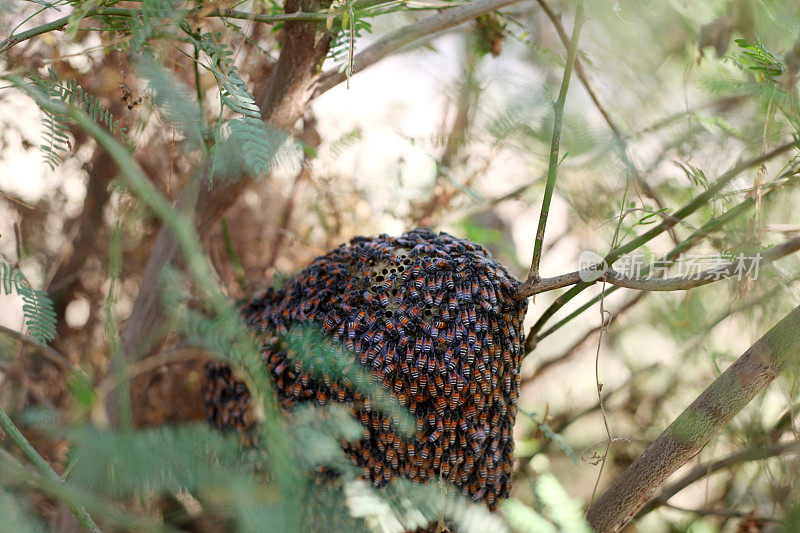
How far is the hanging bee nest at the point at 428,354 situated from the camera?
48 cm

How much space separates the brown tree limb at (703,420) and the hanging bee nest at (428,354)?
93 millimetres

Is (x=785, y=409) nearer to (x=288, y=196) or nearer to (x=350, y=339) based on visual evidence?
(x=350, y=339)

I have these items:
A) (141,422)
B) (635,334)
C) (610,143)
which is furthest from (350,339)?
(635,334)

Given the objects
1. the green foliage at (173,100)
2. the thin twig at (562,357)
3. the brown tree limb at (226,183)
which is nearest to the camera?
the green foliage at (173,100)

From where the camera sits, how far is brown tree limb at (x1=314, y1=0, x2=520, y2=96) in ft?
1.78

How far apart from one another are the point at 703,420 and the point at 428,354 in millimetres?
215

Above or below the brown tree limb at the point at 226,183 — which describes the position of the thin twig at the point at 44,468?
below

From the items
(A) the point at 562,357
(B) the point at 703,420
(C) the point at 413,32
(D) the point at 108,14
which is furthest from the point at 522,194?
(D) the point at 108,14

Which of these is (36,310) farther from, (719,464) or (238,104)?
(719,464)

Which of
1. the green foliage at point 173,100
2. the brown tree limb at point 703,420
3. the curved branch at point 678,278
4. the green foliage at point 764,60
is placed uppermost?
the green foliage at point 173,100

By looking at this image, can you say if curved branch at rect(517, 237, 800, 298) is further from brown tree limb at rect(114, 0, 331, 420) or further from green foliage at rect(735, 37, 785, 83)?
brown tree limb at rect(114, 0, 331, 420)

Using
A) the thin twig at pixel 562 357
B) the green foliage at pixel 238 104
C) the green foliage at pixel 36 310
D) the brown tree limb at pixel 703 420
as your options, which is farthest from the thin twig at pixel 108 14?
the thin twig at pixel 562 357

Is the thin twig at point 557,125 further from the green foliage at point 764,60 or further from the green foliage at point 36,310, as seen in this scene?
the green foliage at point 36,310

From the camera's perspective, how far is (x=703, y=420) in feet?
1.55
